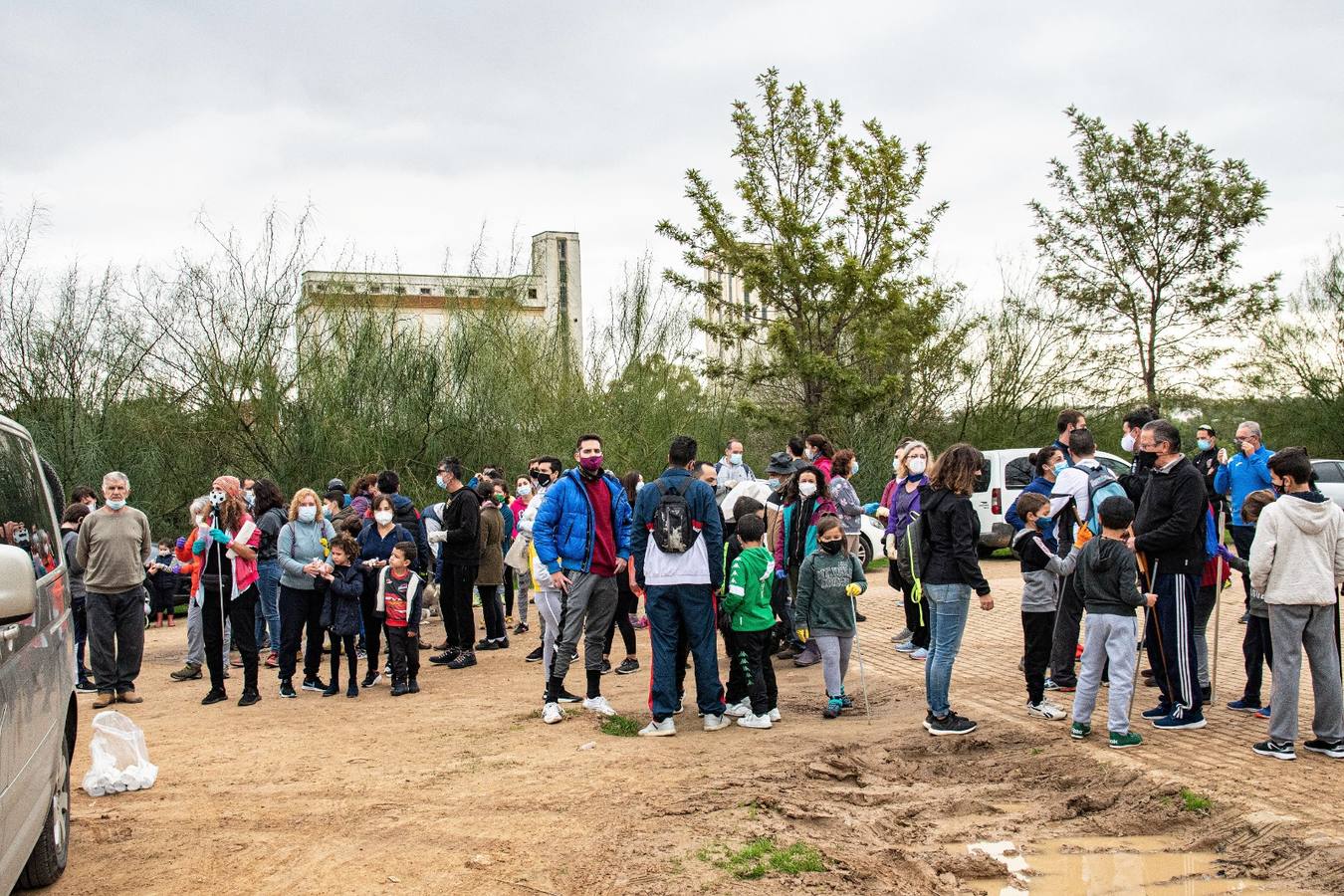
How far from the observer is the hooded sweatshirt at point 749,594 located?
321 inches

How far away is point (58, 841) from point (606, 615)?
13.9 ft

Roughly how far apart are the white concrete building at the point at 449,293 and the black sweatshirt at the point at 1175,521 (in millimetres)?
16319

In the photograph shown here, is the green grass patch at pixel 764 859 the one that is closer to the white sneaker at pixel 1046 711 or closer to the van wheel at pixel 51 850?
the van wheel at pixel 51 850

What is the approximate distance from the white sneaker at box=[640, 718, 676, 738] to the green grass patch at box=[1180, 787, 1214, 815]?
3.48 m

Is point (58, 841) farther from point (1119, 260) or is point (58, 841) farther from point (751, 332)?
point (1119, 260)

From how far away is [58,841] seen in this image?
5.45m

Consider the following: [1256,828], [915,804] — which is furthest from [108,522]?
[1256,828]

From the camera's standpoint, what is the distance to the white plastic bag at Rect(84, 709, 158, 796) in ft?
23.4

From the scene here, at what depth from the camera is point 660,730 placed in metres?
8.20

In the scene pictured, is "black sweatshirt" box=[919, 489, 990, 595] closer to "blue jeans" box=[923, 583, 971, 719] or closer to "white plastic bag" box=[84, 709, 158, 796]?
"blue jeans" box=[923, 583, 971, 719]

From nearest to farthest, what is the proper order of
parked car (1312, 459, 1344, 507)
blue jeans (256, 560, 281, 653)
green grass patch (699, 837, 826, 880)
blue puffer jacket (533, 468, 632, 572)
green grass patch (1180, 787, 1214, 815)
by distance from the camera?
green grass patch (699, 837, 826, 880)
green grass patch (1180, 787, 1214, 815)
blue puffer jacket (533, 468, 632, 572)
blue jeans (256, 560, 281, 653)
parked car (1312, 459, 1344, 507)

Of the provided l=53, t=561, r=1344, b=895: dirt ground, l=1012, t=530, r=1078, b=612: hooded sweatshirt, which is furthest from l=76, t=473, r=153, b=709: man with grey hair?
l=1012, t=530, r=1078, b=612: hooded sweatshirt

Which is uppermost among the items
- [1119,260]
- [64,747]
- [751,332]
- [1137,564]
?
[1119,260]

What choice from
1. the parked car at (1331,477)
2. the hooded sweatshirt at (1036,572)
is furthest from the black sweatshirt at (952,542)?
the parked car at (1331,477)
